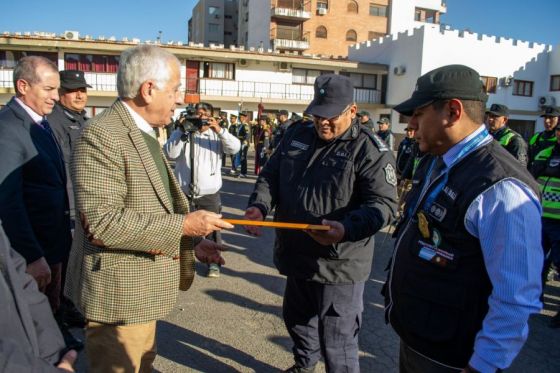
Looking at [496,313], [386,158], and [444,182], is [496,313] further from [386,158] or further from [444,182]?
[386,158]

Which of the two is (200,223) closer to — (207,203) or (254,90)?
(207,203)

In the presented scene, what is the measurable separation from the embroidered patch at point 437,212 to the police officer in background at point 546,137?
403 cm

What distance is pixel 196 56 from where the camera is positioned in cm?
2427

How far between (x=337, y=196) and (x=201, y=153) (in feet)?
8.82

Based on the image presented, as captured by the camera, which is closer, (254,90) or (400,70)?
(254,90)

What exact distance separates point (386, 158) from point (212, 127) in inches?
107

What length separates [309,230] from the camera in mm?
2361

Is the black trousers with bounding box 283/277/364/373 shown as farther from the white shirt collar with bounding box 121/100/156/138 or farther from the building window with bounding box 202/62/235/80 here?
the building window with bounding box 202/62/235/80

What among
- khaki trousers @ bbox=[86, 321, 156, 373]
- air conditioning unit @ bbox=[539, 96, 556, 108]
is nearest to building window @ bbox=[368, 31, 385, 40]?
air conditioning unit @ bbox=[539, 96, 556, 108]

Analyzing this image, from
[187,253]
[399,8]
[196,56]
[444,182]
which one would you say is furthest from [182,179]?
[399,8]

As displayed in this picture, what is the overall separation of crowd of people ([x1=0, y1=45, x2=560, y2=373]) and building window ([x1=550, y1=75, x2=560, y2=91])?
31.9m

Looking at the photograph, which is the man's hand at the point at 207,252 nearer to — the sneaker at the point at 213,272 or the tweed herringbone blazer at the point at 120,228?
the tweed herringbone blazer at the point at 120,228

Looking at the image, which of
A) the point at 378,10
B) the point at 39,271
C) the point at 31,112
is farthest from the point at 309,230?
the point at 378,10

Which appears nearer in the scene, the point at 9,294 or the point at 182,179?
the point at 9,294
